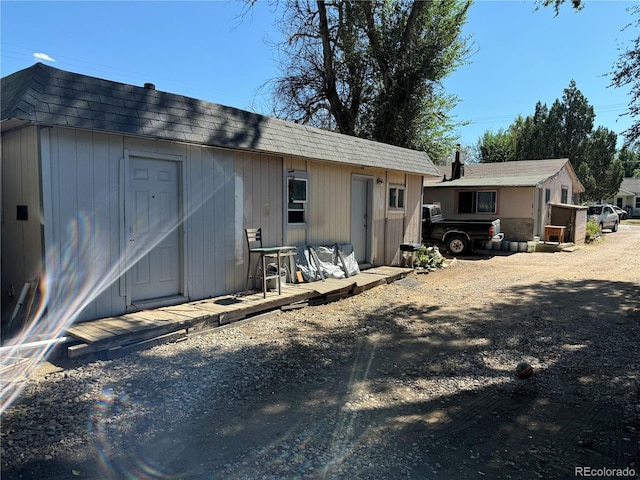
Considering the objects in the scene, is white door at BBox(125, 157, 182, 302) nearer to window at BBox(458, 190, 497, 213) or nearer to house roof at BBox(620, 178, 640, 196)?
window at BBox(458, 190, 497, 213)

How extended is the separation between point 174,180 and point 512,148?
135 feet

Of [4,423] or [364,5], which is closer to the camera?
[4,423]

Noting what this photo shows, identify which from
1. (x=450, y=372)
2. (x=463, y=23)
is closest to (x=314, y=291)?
(x=450, y=372)

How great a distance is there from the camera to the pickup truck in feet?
51.8

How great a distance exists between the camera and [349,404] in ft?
12.4

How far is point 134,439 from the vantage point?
10.3 ft

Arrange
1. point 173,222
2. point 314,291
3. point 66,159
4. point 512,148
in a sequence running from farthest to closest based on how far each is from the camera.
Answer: point 512,148 → point 314,291 → point 173,222 → point 66,159

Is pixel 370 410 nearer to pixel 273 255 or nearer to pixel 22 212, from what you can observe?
pixel 273 255

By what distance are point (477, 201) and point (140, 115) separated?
16.7m

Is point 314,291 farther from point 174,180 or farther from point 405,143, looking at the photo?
point 405,143

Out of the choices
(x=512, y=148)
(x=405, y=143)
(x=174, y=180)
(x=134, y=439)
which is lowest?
(x=134, y=439)

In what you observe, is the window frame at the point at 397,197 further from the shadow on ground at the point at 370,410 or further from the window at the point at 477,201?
the window at the point at 477,201

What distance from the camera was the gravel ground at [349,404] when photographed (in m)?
2.87

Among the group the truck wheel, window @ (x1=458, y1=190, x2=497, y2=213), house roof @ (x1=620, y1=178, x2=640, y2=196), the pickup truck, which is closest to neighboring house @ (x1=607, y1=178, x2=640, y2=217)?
house roof @ (x1=620, y1=178, x2=640, y2=196)
